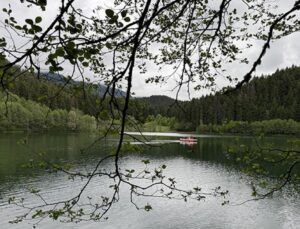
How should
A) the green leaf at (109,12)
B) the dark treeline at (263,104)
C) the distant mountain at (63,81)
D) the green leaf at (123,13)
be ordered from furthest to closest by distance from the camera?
the dark treeline at (263,104), the distant mountain at (63,81), the green leaf at (123,13), the green leaf at (109,12)

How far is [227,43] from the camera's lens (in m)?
4.50

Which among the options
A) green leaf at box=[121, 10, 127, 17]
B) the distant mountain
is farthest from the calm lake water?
green leaf at box=[121, 10, 127, 17]

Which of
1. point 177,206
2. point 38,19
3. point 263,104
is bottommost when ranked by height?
point 177,206

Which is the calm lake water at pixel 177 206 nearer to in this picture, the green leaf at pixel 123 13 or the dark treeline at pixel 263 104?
the green leaf at pixel 123 13

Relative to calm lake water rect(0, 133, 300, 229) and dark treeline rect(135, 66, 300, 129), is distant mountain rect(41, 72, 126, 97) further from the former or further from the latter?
dark treeline rect(135, 66, 300, 129)

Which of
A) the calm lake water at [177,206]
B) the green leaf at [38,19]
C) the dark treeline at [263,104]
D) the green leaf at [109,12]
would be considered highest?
the dark treeline at [263,104]

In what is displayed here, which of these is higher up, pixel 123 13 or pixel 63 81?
pixel 123 13

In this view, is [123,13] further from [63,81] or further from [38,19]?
[63,81]

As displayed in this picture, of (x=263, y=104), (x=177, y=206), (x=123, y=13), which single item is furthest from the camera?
(x=263, y=104)

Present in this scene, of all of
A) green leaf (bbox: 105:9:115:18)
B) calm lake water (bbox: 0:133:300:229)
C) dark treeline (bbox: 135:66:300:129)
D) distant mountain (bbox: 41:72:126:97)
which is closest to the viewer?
green leaf (bbox: 105:9:115:18)

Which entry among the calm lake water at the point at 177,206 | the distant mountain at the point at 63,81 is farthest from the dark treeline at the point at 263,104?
the distant mountain at the point at 63,81

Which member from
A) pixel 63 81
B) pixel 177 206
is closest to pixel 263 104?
pixel 177 206

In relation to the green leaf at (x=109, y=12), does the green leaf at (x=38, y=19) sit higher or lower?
lower

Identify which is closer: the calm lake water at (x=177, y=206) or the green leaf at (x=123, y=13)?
the green leaf at (x=123, y=13)
